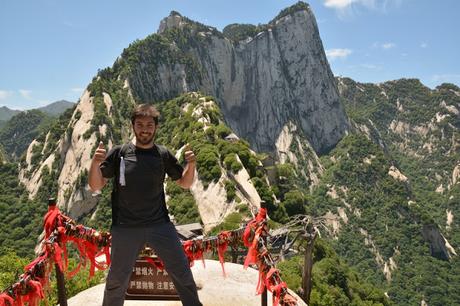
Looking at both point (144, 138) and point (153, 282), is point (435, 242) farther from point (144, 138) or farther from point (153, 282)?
point (144, 138)

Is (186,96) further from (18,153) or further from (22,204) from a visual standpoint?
(18,153)

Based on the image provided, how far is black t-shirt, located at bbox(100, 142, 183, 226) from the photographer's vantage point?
6.91 m

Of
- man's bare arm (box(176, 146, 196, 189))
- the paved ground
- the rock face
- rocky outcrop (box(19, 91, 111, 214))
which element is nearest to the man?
man's bare arm (box(176, 146, 196, 189))

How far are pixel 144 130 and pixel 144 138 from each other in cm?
15

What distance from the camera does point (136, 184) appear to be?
22.7ft

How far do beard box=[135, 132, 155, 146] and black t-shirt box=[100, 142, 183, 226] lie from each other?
0.45 ft

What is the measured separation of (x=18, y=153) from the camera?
184875 mm

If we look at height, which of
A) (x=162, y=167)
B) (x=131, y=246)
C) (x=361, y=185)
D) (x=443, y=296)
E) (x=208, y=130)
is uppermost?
(x=208, y=130)

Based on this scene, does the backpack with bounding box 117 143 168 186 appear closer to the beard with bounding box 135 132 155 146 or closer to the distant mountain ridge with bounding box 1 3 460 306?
the beard with bounding box 135 132 155 146

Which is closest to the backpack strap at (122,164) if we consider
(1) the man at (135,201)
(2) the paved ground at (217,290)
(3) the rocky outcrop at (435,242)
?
(1) the man at (135,201)

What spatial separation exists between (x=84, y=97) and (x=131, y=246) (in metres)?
98.2

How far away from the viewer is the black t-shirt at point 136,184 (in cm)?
691

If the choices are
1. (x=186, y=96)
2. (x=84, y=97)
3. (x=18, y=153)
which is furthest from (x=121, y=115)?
(x=18, y=153)

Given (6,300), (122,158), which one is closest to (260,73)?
(122,158)
